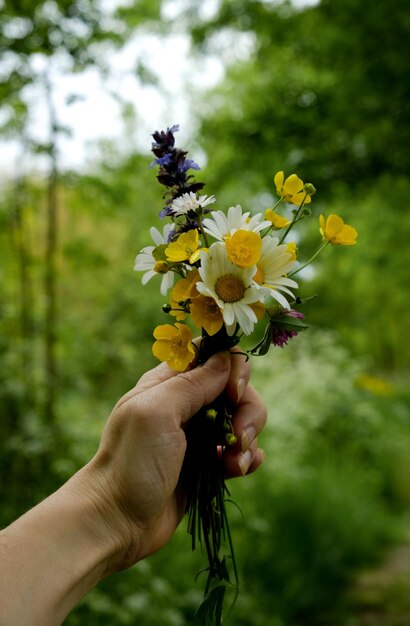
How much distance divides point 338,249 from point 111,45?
24.7ft

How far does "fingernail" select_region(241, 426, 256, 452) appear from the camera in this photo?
1.47 meters

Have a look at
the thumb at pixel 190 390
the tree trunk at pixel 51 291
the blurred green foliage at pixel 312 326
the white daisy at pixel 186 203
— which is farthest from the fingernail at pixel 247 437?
the tree trunk at pixel 51 291

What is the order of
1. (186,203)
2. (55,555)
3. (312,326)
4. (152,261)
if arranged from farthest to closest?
(312,326), (152,261), (186,203), (55,555)

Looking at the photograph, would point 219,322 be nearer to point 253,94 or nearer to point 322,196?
point 322,196

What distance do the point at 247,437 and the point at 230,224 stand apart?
55 cm

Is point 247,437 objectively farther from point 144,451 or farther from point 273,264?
point 273,264

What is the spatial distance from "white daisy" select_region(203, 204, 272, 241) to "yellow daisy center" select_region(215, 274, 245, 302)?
92mm

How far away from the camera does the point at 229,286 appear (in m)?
1.27

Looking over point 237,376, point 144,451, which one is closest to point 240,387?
point 237,376

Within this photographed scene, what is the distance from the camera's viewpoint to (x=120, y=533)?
4.51 ft

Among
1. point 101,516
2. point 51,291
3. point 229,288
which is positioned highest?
point 51,291

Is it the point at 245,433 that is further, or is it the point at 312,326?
the point at 312,326

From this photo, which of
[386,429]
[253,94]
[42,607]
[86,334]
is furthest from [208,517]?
[386,429]

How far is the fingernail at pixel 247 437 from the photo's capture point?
4.82ft
